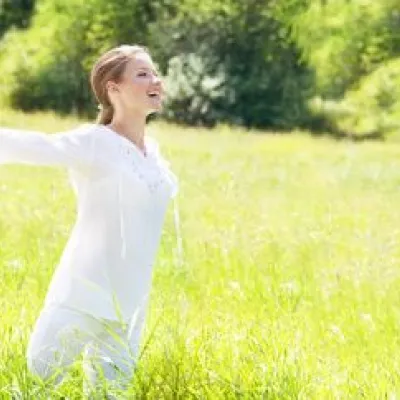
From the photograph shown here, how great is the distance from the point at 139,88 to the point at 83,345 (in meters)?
0.86

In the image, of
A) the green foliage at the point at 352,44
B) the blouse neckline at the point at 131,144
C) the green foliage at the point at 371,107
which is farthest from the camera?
the green foliage at the point at 352,44

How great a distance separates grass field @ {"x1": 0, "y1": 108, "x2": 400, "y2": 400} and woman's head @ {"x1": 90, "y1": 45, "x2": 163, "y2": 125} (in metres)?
0.84

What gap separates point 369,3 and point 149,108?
32716 millimetres

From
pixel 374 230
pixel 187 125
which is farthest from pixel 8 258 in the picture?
pixel 187 125

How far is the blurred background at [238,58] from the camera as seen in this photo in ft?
107

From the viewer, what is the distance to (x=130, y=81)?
4234 millimetres

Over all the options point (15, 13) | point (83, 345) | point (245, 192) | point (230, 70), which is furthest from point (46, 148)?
point (15, 13)

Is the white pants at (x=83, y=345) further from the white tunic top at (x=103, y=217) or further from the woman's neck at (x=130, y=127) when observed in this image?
the woman's neck at (x=130, y=127)

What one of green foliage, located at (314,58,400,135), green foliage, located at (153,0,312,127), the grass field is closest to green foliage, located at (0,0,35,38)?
green foliage, located at (153,0,312,127)

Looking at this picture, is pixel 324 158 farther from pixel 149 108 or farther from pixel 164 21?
pixel 149 108

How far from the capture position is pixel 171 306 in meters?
6.29

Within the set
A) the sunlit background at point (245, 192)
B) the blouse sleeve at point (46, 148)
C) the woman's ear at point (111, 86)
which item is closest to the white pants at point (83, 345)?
the sunlit background at point (245, 192)

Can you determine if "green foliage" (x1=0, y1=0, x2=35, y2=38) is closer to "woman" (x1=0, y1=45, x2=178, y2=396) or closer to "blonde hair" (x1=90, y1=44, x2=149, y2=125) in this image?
"blonde hair" (x1=90, y1=44, x2=149, y2=125)

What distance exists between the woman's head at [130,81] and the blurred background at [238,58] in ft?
89.2
